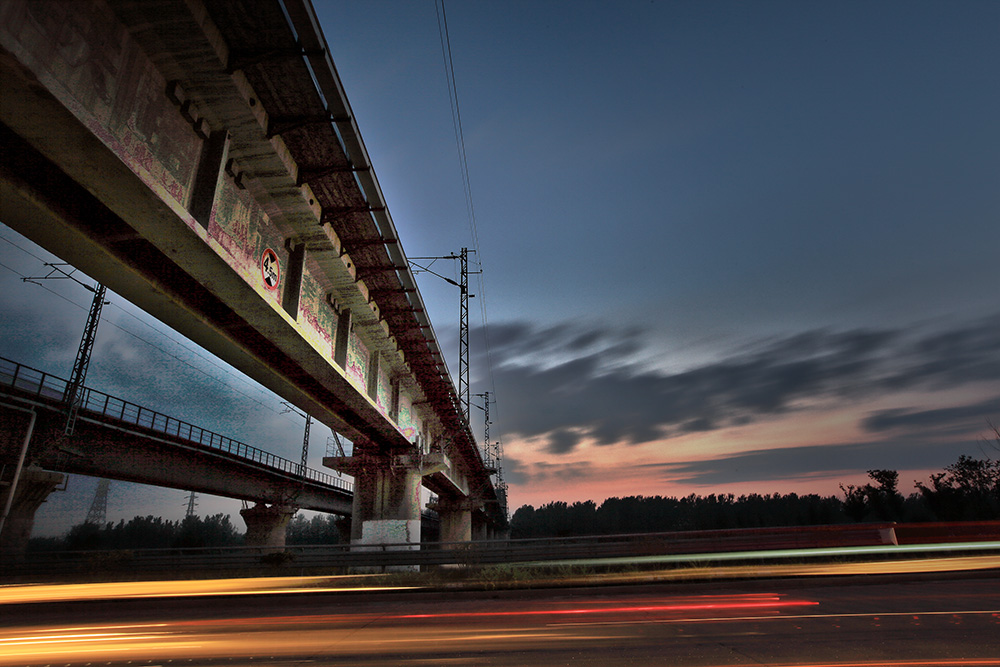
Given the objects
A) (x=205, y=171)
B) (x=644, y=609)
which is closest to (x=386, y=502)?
(x=644, y=609)

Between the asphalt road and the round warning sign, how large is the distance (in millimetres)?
6445

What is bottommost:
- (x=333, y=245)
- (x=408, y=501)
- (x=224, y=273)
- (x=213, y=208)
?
(x=408, y=501)

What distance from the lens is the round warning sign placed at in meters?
10.3

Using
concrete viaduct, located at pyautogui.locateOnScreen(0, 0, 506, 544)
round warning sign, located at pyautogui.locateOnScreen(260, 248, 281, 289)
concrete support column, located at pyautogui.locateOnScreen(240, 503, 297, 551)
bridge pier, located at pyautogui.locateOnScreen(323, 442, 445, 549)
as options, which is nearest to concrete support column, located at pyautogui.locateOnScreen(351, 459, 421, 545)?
bridge pier, located at pyautogui.locateOnScreen(323, 442, 445, 549)

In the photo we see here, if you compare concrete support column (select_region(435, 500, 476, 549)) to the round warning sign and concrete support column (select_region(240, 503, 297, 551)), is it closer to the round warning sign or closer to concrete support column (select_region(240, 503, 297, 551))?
concrete support column (select_region(240, 503, 297, 551))

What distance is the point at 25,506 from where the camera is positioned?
85.7ft

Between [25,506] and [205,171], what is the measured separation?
96.6 feet

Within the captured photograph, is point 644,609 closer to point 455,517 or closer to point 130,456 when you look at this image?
point 130,456

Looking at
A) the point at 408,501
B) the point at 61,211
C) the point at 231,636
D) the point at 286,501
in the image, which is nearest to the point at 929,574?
the point at 231,636

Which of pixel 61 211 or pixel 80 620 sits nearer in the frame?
pixel 61 211

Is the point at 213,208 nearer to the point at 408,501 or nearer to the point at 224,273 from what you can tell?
the point at 224,273

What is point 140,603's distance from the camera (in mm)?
12344

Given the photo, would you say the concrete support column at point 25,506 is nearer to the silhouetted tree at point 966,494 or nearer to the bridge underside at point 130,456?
the bridge underside at point 130,456

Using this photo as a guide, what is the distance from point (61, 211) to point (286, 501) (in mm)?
46551
